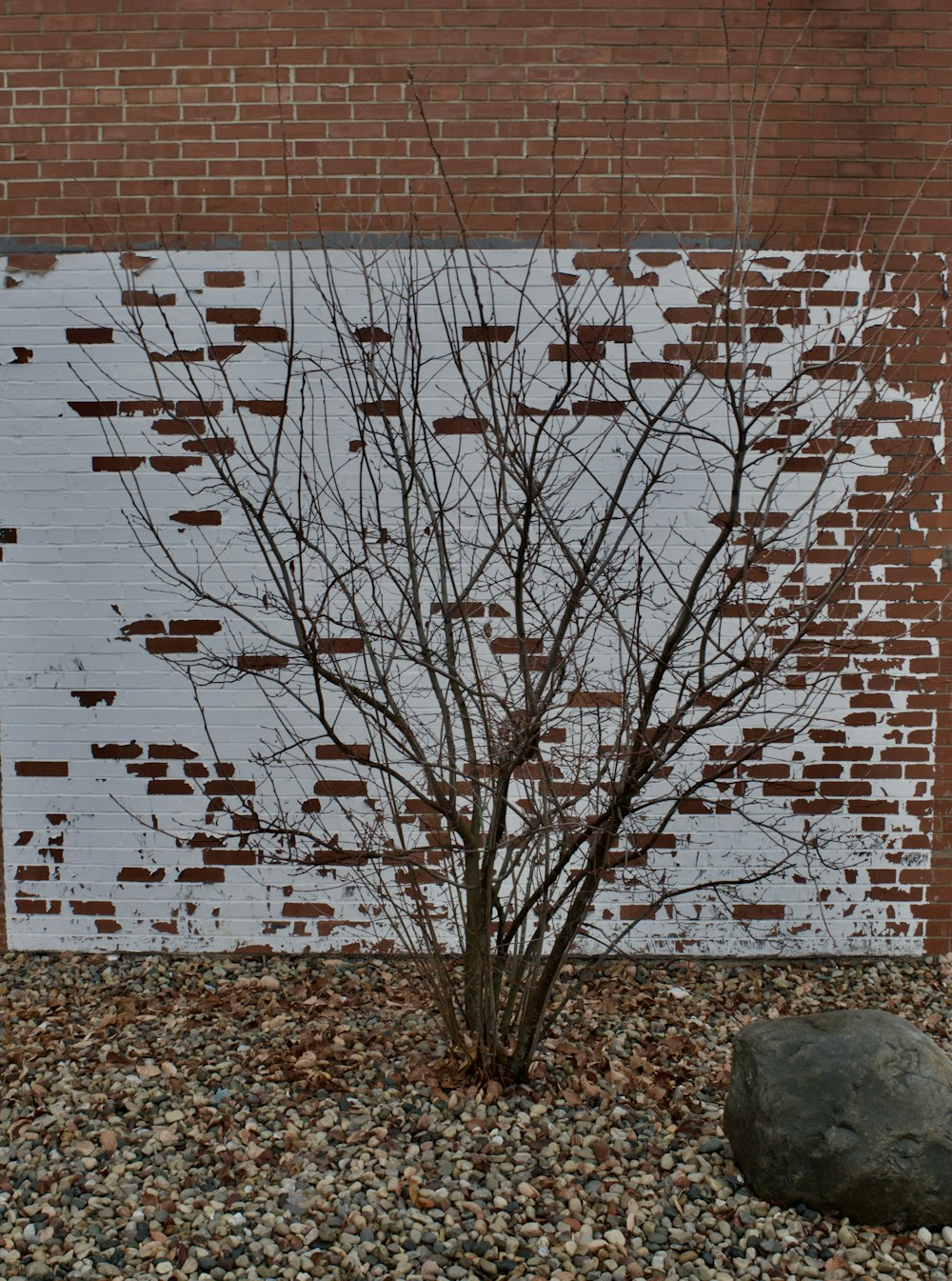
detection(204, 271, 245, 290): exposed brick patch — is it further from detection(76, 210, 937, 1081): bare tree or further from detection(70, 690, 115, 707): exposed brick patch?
detection(70, 690, 115, 707): exposed brick patch

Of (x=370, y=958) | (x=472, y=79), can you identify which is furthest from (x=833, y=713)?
(x=472, y=79)

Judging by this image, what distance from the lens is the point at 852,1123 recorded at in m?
2.55

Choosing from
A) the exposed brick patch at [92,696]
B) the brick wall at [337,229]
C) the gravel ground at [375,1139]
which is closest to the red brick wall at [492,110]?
the brick wall at [337,229]

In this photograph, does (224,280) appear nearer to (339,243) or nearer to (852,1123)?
(339,243)

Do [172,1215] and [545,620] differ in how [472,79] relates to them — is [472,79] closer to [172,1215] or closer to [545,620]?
[545,620]

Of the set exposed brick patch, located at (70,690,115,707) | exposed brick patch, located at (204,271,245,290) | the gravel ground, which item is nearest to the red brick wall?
exposed brick patch, located at (204,271,245,290)

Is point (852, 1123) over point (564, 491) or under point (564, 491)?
under

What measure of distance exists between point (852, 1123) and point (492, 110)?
345 cm

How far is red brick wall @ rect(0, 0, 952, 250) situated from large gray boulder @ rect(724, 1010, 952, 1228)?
2795 millimetres

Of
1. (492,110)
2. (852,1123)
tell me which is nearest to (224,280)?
(492,110)

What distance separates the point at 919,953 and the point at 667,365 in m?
2.43

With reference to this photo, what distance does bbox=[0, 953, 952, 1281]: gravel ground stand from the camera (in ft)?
8.18

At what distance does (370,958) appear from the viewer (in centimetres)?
405

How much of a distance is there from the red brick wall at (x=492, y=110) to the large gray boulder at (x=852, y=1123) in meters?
2.80
